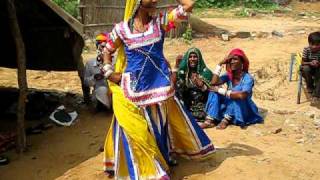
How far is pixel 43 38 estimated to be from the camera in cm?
754

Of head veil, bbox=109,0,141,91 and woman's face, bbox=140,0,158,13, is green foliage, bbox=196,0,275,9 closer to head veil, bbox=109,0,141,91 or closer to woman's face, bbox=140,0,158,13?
head veil, bbox=109,0,141,91

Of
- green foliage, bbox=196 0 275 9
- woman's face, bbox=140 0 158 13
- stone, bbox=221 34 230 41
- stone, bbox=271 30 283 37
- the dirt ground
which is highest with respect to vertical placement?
woman's face, bbox=140 0 158 13

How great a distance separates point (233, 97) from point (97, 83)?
2.09 m

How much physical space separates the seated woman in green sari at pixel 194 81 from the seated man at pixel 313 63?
5.88 ft

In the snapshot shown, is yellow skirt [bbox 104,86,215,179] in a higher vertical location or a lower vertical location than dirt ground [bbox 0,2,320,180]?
higher

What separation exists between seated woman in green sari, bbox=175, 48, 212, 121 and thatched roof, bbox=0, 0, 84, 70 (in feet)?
4.61

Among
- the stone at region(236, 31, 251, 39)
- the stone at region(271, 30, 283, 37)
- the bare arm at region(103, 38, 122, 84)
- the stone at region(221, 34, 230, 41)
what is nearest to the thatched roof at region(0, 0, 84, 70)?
the bare arm at region(103, 38, 122, 84)

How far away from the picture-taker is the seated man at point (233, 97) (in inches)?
252

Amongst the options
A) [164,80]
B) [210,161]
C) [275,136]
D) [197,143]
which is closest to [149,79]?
[164,80]

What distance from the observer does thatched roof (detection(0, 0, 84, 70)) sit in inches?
257

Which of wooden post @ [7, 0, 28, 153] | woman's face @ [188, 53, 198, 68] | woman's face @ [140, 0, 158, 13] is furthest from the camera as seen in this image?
woman's face @ [188, 53, 198, 68]

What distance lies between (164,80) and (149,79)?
0.44 feet

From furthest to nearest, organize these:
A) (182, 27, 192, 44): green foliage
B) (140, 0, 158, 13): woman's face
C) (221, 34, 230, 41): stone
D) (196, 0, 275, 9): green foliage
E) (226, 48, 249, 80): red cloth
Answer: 1. (196, 0, 275, 9): green foliage
2. (221, 34, 230, 41): stone
3. (182, 27, 192, 44): green foliage
4. (226, 48, 249, 80): red cloth
5. (140, 0, 158, 13): woman's face

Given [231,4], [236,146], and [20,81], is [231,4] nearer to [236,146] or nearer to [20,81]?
[236,146]
